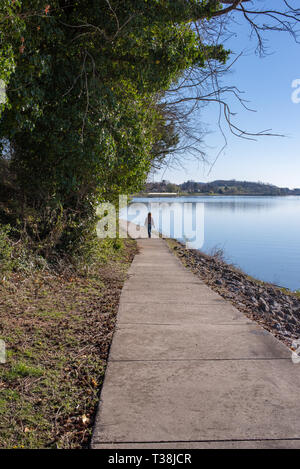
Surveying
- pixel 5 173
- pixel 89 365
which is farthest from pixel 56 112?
pixel 89 365

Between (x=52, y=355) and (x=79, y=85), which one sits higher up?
(x=79, y=85)

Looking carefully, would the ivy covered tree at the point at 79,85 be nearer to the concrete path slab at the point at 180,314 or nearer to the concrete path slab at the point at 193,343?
the concrete path slab at the point at 180,314

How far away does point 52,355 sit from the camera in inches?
182

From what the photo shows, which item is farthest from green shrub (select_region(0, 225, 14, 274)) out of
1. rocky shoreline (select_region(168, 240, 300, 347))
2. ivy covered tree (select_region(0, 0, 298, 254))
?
rocky shoreline (select_region(168, 240, 300, 347))

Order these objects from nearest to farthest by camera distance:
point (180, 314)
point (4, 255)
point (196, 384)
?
point (196, 384)
point (180, 314)
point (4, 255)

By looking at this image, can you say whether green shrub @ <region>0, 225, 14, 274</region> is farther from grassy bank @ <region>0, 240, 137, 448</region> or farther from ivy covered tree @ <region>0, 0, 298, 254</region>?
ivy covered tree @ <region>0, 0, 298, 254</region>

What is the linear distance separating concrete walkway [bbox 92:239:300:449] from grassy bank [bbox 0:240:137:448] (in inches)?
8.2

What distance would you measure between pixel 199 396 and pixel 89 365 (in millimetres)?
1420

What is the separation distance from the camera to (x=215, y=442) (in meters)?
2.88

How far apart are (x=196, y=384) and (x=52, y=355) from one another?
183 cm

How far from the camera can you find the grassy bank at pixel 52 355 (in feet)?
10.5

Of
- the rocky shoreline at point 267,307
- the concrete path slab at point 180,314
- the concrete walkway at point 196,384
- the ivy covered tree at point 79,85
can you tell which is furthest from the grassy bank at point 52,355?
the rocky shoreline at point 267,307

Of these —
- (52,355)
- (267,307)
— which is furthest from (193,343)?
(267,307)

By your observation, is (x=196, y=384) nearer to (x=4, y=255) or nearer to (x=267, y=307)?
(x=4, y=255)
